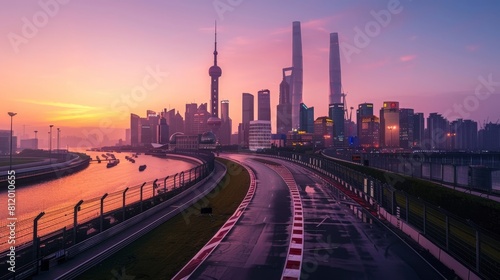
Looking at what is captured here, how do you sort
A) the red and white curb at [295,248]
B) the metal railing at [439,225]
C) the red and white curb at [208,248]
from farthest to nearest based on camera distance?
the red and white curb at [208,248], the red and white curb at [295,248], the metal railing at [439,225]

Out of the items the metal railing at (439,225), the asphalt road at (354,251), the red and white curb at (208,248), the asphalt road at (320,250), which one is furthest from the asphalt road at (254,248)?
the metal railing at (439,225)

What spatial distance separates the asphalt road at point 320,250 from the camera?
50.9ft

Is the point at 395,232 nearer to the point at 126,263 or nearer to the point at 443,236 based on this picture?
the point at 443,236

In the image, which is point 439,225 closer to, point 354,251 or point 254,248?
point 354,251

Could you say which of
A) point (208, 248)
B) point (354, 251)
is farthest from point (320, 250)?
point (208, 248)

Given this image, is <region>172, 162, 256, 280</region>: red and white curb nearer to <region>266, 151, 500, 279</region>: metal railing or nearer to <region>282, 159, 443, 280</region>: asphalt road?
<region>282, 159, 443, 280</region>: asphalt road

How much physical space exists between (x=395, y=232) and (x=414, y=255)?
487 centimetres

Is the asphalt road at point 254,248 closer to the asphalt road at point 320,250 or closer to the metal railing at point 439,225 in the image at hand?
the asphalt road at point 320,250

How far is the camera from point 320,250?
18.7 m

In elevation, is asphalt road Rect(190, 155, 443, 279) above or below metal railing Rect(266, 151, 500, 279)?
below

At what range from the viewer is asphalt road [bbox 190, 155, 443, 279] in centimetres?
1550

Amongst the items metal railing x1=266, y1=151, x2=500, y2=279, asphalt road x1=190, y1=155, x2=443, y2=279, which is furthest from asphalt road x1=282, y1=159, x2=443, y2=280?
metal railing x1=266, y1=151, x2=500, y2=279

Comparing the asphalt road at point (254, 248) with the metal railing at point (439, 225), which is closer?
the metal railing at point (439, 225)

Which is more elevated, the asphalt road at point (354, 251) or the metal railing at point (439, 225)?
the metal railing at point (439, 225)
